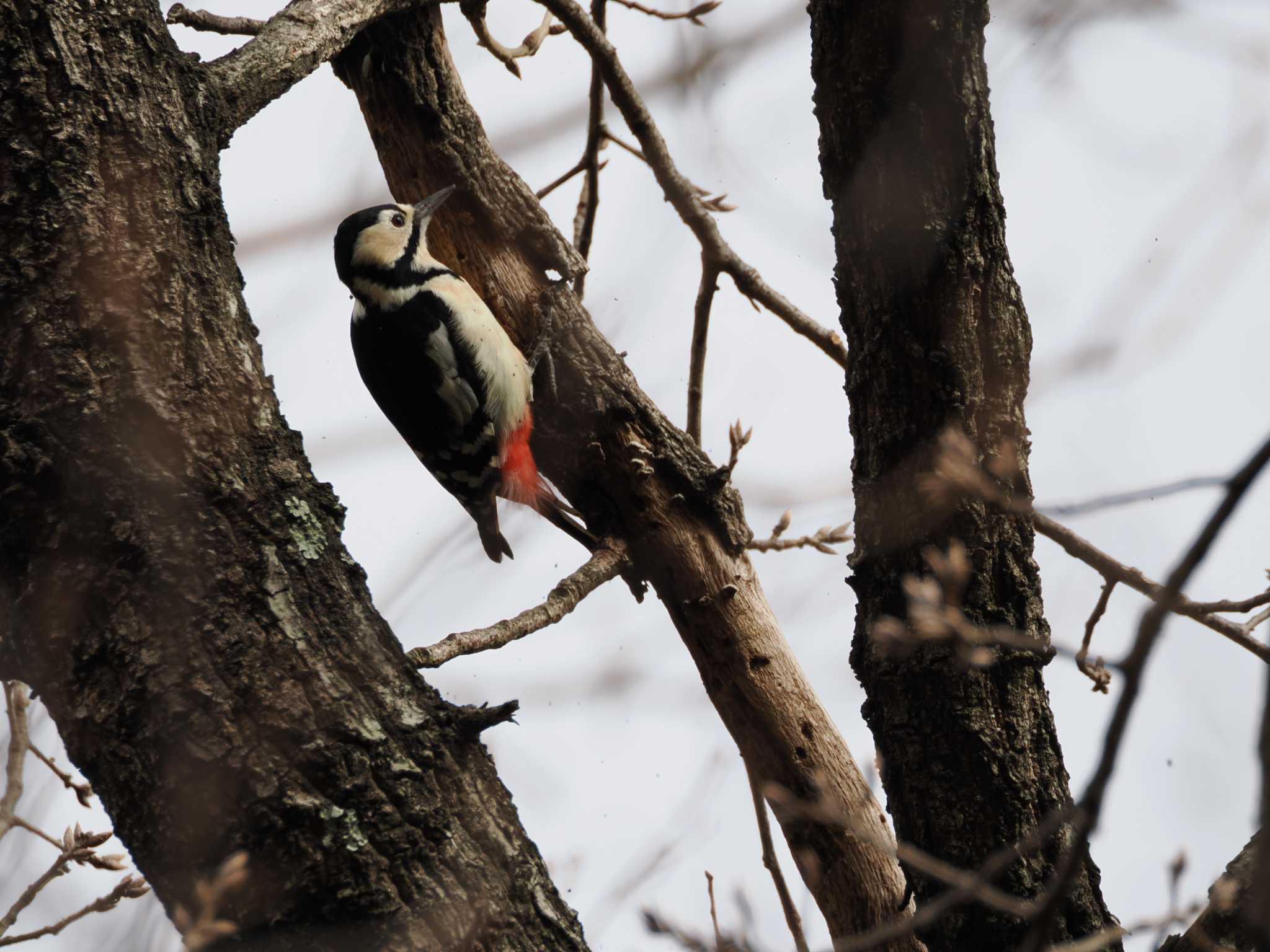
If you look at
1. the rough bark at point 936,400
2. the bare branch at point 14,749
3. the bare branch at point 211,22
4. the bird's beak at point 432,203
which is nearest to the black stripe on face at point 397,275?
the bird's beak at point 432,203

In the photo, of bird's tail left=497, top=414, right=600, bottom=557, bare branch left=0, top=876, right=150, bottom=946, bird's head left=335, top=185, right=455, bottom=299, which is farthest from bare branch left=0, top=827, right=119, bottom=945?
bird's head left=335, top=185, right=455, bottom=299

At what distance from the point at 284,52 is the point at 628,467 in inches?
56.7

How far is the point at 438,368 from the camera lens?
4.49 m

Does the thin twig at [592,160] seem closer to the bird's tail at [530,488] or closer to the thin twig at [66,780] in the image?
the bird's tail at [530,488]

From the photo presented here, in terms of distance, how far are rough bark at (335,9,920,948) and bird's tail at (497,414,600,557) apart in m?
0.18

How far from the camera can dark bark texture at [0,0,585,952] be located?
175 cm

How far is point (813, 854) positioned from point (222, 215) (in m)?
2.21

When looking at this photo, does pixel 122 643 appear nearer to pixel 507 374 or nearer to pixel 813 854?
pixel 813 854

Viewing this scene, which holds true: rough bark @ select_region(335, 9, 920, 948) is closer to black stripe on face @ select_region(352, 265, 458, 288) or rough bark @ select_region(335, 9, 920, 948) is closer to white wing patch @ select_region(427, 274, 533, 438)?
white wing patch @ select_region(427, 274, 533, 438)

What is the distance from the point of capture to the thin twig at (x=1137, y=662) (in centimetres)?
100

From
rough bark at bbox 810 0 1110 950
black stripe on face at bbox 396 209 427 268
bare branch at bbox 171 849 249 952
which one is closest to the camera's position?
bare branch at bbox 171 849 249 952

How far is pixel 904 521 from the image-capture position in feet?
7.79

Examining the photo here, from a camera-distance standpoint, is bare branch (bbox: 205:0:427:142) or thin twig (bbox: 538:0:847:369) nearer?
bare branch (bbox: 205:0:427:142)

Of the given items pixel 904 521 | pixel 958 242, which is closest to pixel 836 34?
pixel 958 242
